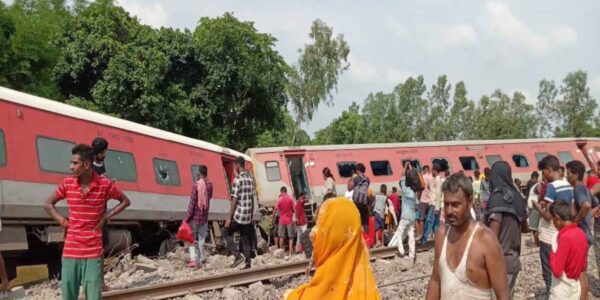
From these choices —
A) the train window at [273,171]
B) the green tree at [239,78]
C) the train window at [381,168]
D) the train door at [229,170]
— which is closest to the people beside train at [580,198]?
the train door at [229,170]

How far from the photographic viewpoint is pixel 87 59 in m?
25.7

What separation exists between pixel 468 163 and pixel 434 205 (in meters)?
13.6

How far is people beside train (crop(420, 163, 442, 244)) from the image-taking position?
1202 cm

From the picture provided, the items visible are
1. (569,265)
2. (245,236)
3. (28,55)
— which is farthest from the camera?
(28,55)

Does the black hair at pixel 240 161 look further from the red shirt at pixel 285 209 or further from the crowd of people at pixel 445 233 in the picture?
the red shirt at pixel 285 209

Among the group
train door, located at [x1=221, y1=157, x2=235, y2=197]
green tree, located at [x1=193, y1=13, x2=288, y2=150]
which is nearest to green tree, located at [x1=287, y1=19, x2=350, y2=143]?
green tree, located at [x1=193, y1=13, x2=288, y2=150]

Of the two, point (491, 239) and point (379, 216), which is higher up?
point (491, 239)

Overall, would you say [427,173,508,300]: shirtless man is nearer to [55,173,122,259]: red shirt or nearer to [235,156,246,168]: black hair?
[55,173,122,259]: red shirt

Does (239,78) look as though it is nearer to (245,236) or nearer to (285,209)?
(285,209)

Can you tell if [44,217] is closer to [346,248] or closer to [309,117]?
[346,248]

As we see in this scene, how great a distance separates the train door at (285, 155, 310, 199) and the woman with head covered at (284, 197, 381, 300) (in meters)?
18.6

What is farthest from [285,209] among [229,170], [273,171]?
[273,171]

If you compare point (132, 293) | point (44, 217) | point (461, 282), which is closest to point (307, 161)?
point (44, 217)

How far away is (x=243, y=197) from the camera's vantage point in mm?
9344
